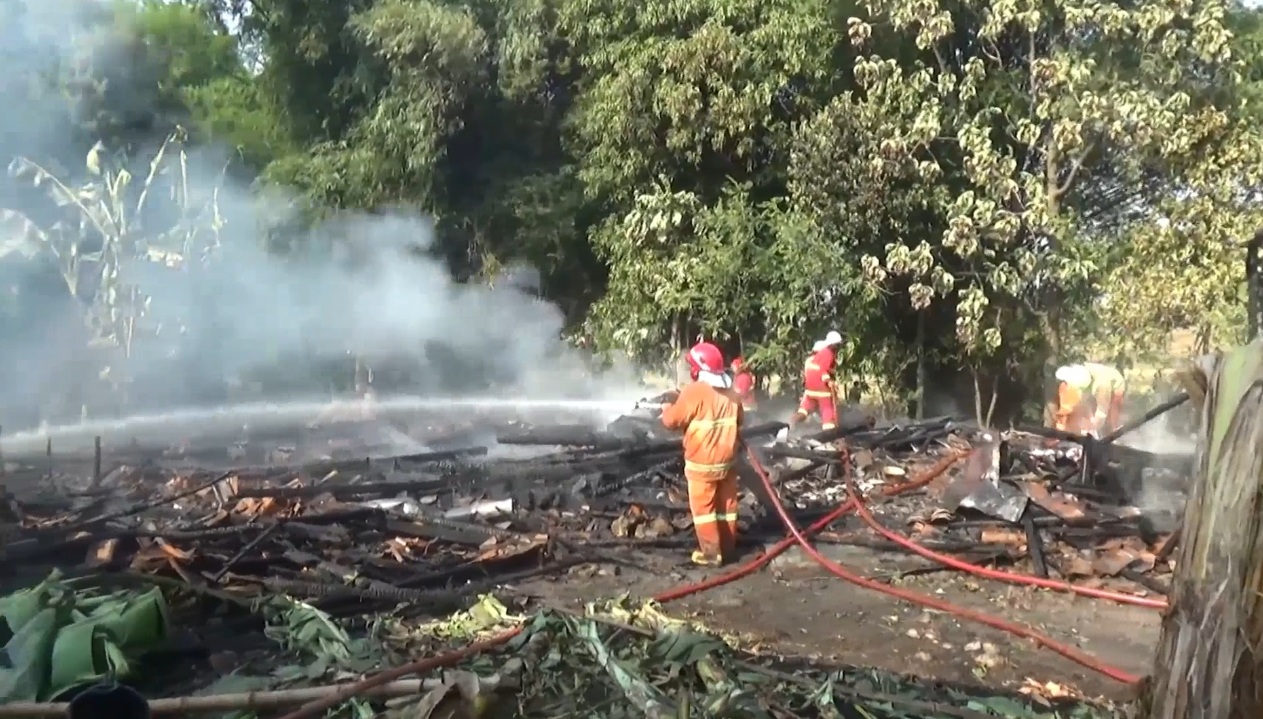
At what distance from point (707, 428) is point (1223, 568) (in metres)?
5.41

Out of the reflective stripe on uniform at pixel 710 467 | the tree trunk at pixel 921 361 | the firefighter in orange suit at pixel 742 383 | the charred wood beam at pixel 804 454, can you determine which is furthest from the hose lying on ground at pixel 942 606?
the tree trunk at pixel 921 361

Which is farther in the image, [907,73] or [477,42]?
[477,42]

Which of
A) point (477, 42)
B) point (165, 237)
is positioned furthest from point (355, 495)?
point (165, 237)

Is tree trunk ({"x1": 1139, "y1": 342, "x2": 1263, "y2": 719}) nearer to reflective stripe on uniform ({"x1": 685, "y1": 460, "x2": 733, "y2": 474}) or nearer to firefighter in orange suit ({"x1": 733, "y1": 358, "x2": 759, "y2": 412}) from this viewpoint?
reflective stripe on uniform ({"x1": 685, "y1": 460, "x2": 733, "y2": 474})

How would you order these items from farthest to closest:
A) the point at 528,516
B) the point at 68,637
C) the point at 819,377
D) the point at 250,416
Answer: the point at 250,416 < the point at 819,377 < the point at 528,516 < the point at 68,637

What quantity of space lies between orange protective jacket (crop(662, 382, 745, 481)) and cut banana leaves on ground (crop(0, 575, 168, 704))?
379cm

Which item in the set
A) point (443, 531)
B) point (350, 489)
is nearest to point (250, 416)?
point (350, 489)

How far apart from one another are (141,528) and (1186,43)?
1341 centimetres

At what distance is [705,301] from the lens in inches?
665

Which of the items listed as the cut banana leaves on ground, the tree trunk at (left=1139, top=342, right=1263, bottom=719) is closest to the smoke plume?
the cut banana leaves on ground

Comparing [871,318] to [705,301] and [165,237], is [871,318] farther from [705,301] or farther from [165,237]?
[165,237]

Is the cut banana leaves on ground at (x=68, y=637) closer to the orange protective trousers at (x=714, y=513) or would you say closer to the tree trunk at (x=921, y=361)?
the orange protective trousers at (x=714, y=513)

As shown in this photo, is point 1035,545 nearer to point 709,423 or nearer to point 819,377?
point 709,423

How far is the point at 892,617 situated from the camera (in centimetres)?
707
